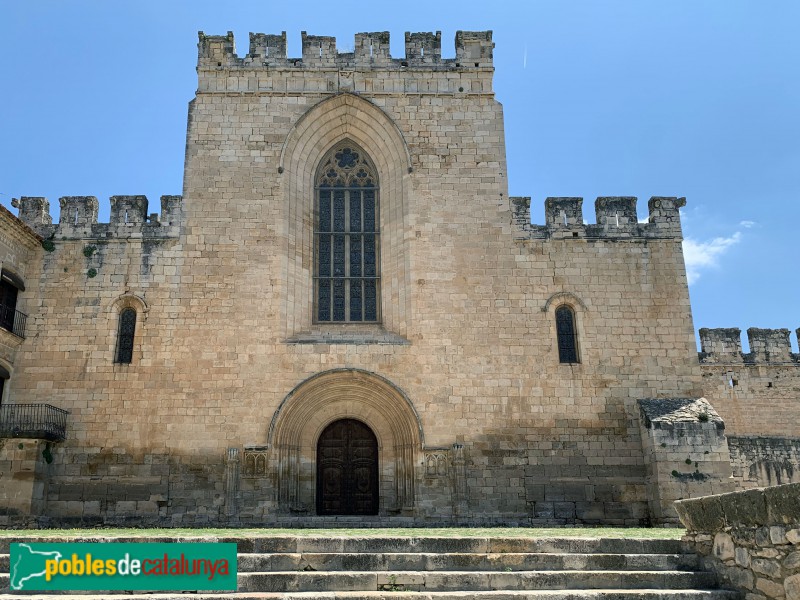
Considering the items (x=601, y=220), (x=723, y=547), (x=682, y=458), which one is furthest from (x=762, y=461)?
(x=723, y=547)

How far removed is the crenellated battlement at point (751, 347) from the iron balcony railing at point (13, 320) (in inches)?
691

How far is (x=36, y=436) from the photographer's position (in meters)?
13.5

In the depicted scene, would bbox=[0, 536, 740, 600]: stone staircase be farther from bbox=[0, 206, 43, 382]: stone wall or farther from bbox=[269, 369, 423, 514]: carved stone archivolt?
bbox=[0, 206, 43, 382]: stone wall

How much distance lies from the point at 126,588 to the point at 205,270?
9.37 metres

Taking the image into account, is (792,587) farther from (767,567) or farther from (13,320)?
(13,320)

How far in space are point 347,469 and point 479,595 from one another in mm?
8033

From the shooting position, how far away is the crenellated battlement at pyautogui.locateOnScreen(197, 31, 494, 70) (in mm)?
16469

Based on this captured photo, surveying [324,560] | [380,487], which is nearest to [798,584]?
[324,560]

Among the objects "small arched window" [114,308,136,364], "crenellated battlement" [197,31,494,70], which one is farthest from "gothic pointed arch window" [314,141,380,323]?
"small arched window" [114,308,136,364]

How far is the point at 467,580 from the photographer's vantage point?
23.8ft

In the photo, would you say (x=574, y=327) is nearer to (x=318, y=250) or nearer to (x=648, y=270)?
(x=648, y=270)

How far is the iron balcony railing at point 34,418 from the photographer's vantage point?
45.8 ft

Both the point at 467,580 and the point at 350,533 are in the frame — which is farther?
the point at 350,533

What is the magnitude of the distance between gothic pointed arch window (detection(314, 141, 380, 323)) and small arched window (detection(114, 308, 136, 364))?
12.8 ft
